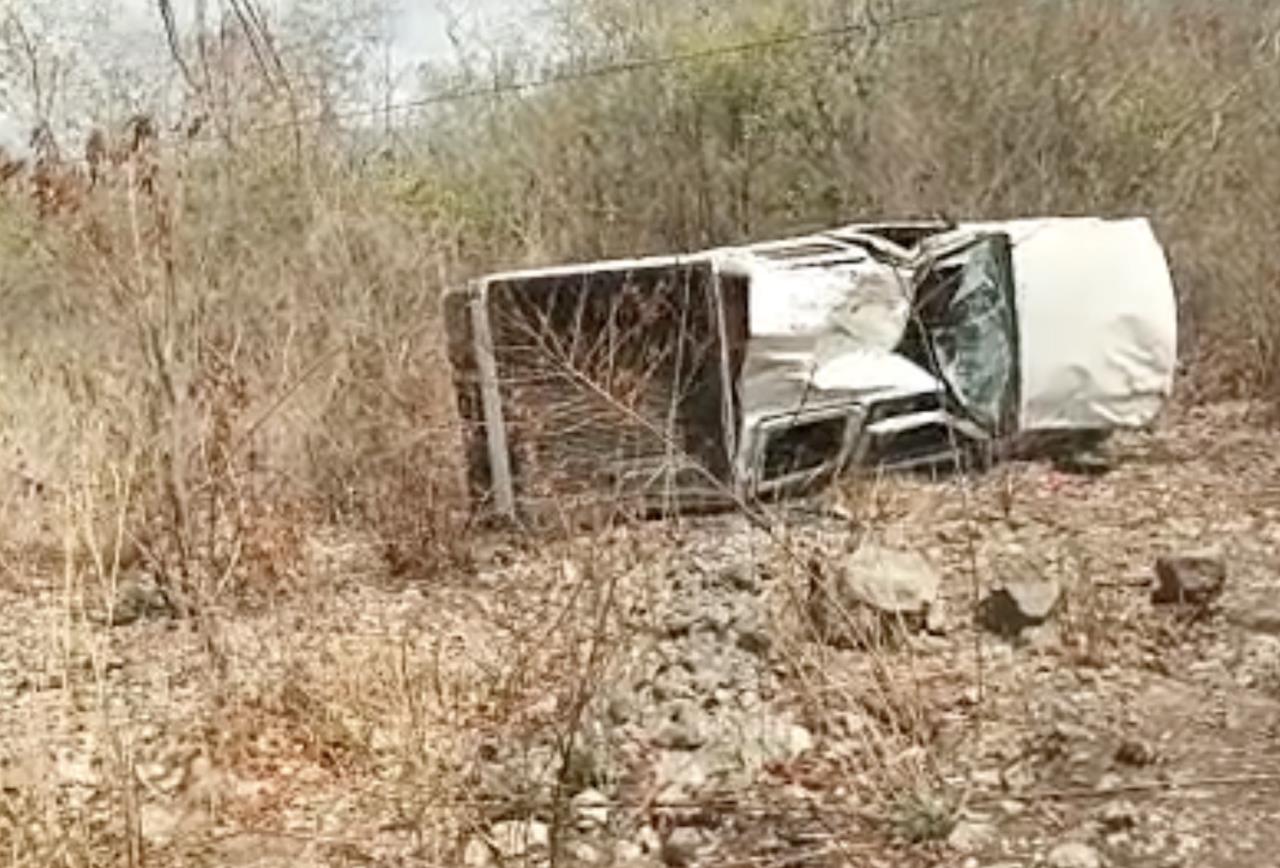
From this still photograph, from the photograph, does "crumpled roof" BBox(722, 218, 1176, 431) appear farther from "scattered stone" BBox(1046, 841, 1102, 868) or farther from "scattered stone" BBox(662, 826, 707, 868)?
"scattered stone" BBox(1046, 841, 1102, 868)

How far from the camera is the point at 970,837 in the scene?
18.0ft

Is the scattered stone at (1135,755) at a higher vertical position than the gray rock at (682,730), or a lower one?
lower

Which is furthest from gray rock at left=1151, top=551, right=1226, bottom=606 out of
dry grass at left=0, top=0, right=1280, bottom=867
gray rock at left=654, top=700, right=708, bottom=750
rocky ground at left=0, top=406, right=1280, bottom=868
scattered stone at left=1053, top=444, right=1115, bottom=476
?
scattered stone at left=1053, top=444, right=1115, bottom=476

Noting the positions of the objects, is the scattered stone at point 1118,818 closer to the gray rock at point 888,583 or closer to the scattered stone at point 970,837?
the scattered stone at point 970,837

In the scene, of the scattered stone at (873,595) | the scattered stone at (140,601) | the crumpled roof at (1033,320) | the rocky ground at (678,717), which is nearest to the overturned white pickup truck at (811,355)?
the crumpled roof at (1033,320)

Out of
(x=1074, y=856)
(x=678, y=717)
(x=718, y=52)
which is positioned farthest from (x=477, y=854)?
(x=718, y=52)

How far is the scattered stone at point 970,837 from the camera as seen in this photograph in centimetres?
543

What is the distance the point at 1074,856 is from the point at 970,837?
29cm

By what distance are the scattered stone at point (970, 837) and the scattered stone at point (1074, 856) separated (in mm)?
186

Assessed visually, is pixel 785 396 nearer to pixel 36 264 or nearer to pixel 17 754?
pixel 36 264

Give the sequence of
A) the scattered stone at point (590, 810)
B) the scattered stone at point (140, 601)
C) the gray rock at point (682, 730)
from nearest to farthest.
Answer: the scattered stone at point (590, 810), the gray rock at point (682, 730), the scattered stone at point (140, 601)

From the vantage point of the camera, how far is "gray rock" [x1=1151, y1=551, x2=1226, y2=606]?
781 centimetres

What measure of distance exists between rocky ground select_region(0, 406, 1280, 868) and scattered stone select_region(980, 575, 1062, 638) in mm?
20

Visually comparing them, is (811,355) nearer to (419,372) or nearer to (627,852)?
(419,372)
